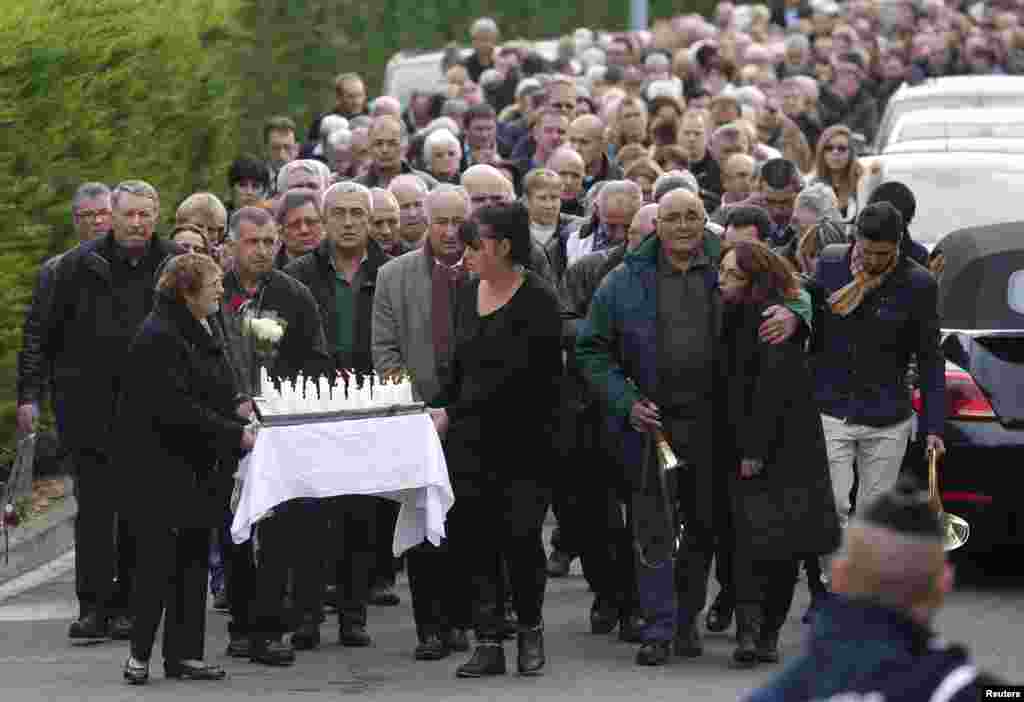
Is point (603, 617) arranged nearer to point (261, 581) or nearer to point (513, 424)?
point (513, 424)

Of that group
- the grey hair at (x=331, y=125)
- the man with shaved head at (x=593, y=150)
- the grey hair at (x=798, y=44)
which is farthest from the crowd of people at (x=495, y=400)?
the grey hair at (x=798, y=44)

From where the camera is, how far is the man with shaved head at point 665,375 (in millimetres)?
11023

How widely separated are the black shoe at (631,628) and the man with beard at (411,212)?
277cm

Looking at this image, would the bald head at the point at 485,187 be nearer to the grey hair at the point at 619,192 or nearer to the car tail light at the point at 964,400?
the grey hair at the point at 619,192

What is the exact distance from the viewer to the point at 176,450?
10711 mm

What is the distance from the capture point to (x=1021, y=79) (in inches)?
1009

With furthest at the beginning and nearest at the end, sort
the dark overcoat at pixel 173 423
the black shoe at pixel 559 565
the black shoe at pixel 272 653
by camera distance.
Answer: the black shoe at pixel 559 565
the black shoe at pixel 272 653
the dark overcoat at pixel 173 423

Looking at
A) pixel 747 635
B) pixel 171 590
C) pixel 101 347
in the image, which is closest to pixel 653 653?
pixel 747 635

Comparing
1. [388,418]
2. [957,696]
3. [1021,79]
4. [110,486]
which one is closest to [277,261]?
[110,486]

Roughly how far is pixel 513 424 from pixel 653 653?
108 centimetres

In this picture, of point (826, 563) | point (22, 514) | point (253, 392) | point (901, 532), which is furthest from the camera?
point (22, 514)

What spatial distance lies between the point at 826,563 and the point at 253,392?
292 centimetres

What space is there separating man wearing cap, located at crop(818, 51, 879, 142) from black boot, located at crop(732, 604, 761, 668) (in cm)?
1788

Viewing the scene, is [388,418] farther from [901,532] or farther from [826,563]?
[901,532]
